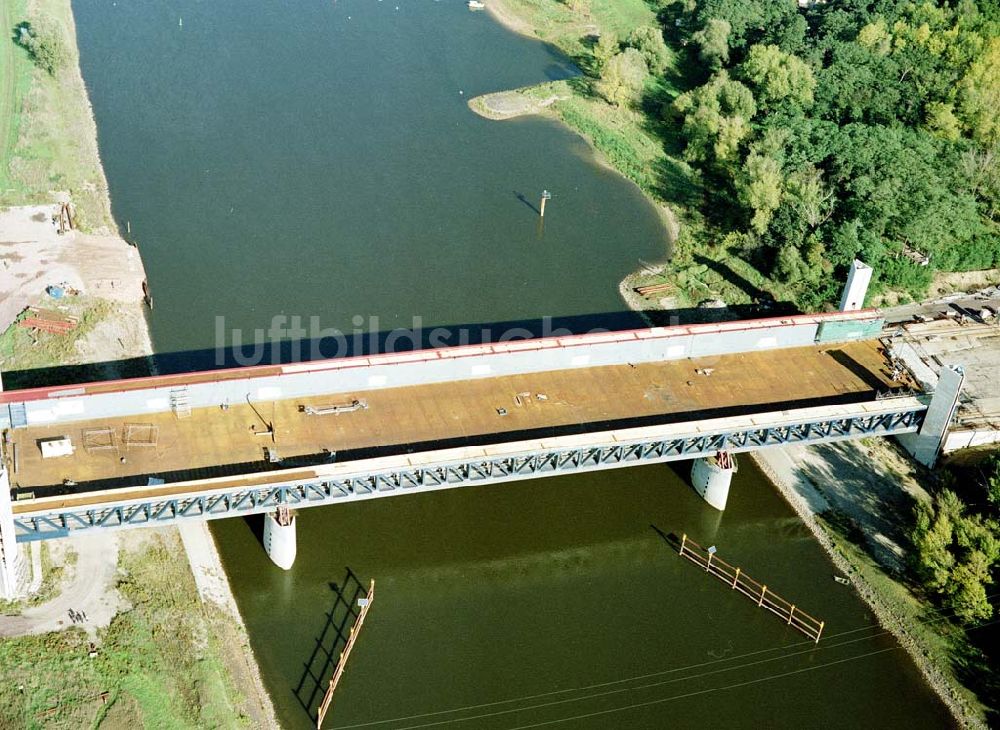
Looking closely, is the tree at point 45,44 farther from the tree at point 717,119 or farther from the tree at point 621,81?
the tree at point 717,119

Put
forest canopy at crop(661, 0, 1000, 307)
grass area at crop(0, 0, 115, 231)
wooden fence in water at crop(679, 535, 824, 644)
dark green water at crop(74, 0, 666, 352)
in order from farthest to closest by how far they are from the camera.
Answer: grass area at crop(0, 0, 115, 231), forest canopy at crop(661, 0, 1000, 307), dark green water at crop(74, 0, 666, 352), wooden fence in water at crop(679, 535, 824, 644)

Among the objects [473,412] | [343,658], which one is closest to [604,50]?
[473,412]

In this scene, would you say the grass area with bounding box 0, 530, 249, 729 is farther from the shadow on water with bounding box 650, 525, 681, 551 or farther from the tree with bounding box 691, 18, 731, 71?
the tree with bounding box 691, 18, 731, 71

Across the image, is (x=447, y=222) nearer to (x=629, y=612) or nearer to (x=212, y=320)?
(x=212, y=320)

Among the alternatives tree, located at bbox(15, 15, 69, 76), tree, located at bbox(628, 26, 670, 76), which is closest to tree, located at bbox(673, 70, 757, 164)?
tree, located at bbox(628, 26, 670, 76)

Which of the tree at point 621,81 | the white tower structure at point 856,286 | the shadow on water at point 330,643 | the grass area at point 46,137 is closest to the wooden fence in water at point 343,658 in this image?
the shadow on water at point 330,643
